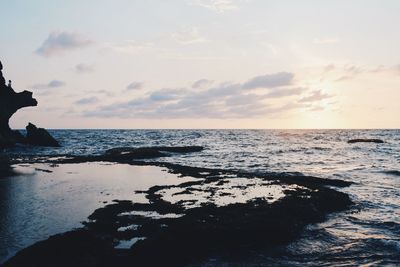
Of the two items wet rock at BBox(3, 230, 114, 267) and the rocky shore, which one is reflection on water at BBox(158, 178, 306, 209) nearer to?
the rocky shore

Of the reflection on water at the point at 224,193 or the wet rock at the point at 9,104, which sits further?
the wet rock at the point at 9,104

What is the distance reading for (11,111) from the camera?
65.1 metres

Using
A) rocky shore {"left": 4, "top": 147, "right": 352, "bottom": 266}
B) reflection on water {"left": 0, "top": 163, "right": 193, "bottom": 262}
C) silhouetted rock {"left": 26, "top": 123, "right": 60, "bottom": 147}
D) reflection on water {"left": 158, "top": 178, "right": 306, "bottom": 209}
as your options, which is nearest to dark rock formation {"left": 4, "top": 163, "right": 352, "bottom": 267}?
rocky shore {"left": 4, "top": 147, "right": 352, "bottom": 266}

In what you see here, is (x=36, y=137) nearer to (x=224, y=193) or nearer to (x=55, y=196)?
(x=55, y=196)

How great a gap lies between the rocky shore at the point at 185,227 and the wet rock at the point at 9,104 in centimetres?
5196

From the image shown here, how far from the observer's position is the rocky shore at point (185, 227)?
10.3 m

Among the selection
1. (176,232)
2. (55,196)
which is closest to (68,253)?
(176,232)

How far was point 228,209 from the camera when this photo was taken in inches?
633

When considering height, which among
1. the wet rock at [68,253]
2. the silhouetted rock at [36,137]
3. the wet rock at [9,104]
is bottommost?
the wet rock at [68,253]

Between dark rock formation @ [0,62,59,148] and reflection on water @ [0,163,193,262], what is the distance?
37.1 m

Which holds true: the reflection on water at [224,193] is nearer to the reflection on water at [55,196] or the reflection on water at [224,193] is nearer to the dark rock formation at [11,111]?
the reflection on water at [55,196]

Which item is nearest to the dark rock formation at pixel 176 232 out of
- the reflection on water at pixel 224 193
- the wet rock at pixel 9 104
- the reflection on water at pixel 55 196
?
the reflection on water at pixel 224 193

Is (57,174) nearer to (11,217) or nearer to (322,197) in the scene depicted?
(11,217)

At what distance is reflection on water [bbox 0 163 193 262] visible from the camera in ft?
41.3
